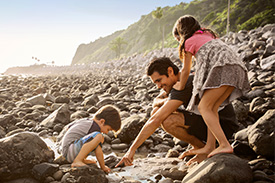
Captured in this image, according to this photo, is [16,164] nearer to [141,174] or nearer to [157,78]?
[141,174]

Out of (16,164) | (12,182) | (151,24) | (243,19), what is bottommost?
(12,182)

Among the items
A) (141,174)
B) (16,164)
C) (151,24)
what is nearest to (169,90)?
(141,174)

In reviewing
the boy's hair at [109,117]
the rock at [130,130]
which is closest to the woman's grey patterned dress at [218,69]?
the boy's hair at [109,117]

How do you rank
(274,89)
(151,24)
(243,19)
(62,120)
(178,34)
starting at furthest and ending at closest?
(151,24) < (243,19) < (274,89) < (62,120) < (178,34)

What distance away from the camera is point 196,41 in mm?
2615

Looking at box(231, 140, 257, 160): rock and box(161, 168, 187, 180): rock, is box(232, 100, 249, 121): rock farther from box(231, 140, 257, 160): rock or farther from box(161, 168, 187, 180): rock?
box(161, 168, 187, 180): rock

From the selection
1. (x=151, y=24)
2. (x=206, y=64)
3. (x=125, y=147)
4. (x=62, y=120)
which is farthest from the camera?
(x=151, y=24)

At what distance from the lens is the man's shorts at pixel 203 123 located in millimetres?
3018

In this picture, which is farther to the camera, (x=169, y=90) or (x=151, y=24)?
(x=151, y=24)

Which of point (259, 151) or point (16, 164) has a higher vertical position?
point (16, 164)

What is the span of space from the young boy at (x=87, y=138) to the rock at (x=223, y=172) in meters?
1.12

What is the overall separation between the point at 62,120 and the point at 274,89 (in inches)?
189

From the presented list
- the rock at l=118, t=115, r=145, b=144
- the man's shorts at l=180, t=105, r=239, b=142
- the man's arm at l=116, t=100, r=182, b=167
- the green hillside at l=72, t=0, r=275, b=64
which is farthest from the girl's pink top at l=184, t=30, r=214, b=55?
the green hillside at l=72, t=0, r=275, b=64

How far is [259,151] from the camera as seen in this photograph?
110 inches
